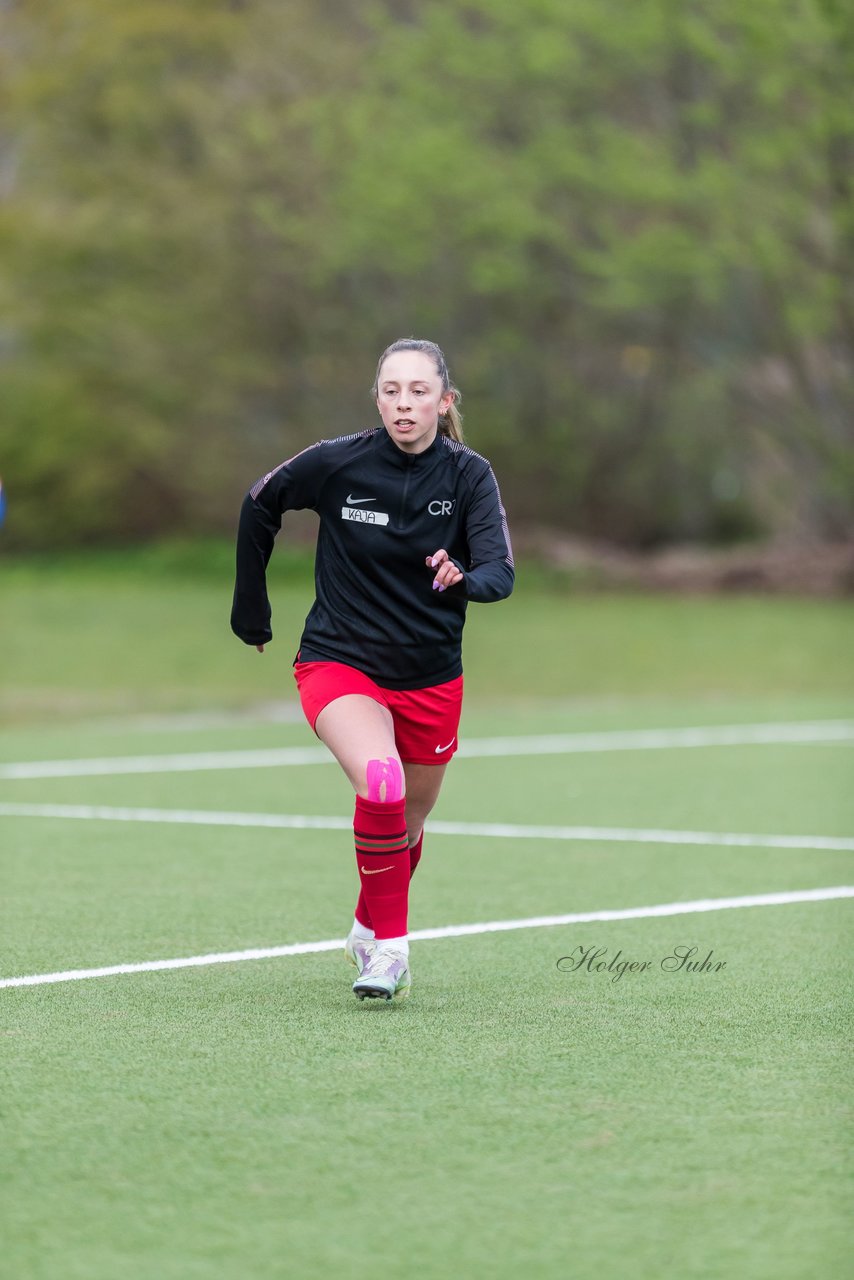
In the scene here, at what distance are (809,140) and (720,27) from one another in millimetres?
2438

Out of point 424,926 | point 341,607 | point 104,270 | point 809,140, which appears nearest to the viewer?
point 341,607

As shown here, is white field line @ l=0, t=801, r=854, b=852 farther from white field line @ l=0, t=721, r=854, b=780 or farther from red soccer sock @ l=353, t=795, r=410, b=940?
red soccer sock @ l=353, t=795, r=410, b=940

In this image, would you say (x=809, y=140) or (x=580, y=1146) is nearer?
(x=580, y=1146)

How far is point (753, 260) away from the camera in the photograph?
28.2m

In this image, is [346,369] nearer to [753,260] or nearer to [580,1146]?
[753,260]

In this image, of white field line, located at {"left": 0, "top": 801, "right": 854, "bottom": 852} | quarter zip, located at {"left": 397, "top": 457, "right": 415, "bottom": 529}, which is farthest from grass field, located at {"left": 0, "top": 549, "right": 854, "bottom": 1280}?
quarter zip, located at {"left": 397, "top": 457, "right": 415, "bottom": 529}

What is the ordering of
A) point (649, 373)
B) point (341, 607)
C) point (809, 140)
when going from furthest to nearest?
1. point (649, 373)
2. point (809, 140)
3. point (341, 607)

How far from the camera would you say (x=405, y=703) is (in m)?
6.07

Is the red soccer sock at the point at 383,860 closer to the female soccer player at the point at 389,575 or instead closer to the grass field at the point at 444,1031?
the female soccer player at the point at 389,575

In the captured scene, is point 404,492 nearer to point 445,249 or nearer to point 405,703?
point 405,703

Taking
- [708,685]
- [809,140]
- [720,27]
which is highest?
[720,27]

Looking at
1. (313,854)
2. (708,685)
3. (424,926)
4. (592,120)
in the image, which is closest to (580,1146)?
(424,926)

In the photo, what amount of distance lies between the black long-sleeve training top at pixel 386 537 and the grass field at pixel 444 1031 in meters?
1.08

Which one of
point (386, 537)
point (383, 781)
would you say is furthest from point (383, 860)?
point (386, 537)
